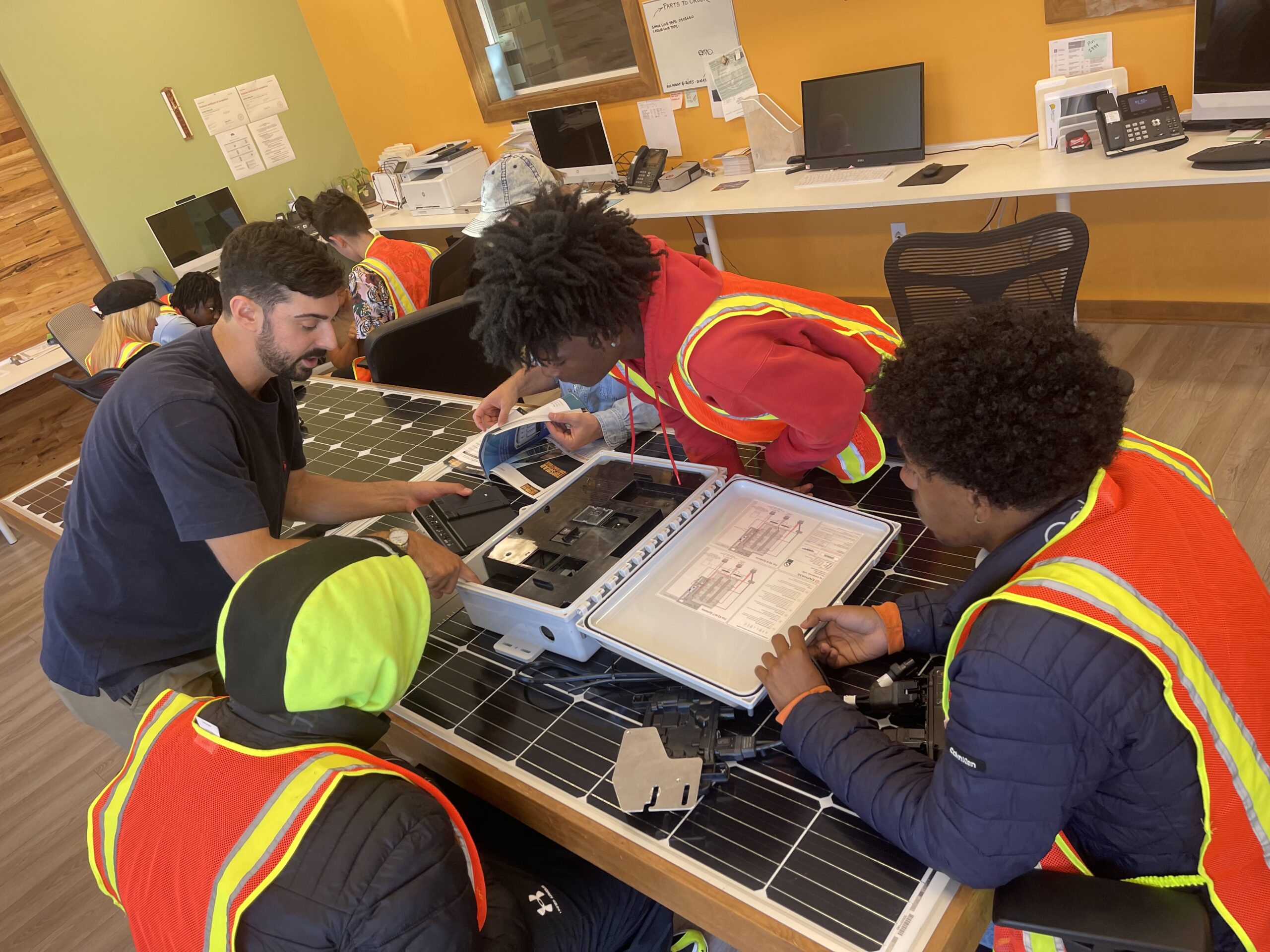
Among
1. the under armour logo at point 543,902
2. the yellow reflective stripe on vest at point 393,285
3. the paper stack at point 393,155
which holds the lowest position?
the under armour logo at point 543,902

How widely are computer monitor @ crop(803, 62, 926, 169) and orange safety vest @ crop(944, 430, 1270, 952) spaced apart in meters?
2.94

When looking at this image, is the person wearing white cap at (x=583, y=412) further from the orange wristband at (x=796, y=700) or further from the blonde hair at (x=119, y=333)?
the blonde hair at (x=119, y=333)

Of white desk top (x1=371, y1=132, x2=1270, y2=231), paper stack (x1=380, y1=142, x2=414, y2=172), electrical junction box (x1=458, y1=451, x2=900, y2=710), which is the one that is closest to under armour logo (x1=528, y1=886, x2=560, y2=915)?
electrical junction box (x1=458, y1=451, x2=900, y2=710)

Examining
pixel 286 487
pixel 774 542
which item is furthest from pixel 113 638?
pixel 774 542

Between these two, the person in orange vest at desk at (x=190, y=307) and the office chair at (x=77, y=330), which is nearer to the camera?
the person in orange vest at desk at (x=190, y=307)

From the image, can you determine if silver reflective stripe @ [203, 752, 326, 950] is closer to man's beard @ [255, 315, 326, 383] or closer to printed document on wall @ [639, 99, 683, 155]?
man's beard @ [255, 315, 326, 383]

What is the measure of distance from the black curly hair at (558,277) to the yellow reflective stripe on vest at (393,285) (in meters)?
1.88

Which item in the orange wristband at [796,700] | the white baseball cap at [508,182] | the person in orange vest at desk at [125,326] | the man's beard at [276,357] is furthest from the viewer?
the white baseball cap at [508,182]

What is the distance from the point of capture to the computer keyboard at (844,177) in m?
3.43

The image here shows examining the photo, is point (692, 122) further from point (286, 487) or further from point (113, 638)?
point (113, 638)

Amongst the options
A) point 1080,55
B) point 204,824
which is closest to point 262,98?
point 1080,55

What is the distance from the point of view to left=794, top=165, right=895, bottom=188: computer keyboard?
3.43m

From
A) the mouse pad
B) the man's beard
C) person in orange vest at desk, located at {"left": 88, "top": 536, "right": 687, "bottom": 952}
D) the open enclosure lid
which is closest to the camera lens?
person in orange vest at desk, located at {"left": 88, "top": 536, "right": 687, "bottom": 952}

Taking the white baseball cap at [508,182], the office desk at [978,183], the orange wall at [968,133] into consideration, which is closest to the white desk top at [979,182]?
the office desk at [978,183]
